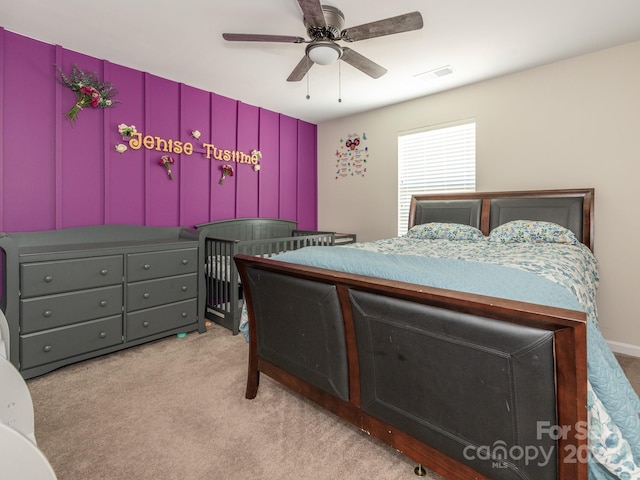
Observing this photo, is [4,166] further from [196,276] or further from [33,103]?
[196,276]

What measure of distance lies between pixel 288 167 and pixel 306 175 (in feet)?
1.18

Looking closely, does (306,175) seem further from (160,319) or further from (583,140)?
(583,140)

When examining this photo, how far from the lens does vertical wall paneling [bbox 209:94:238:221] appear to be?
3711 millimetres

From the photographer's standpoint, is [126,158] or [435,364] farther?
[126,158]

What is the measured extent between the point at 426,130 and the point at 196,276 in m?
2.95

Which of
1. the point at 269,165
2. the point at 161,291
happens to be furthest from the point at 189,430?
the point at 269,165

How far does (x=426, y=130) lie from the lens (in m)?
3.80

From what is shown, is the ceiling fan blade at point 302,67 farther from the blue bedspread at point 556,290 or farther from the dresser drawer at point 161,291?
the dresser drawer at point 161,291

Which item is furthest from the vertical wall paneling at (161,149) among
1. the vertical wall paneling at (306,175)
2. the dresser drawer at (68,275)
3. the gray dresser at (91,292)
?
the vertical wall paneling at (306,175)

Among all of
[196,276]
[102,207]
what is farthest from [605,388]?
[102,207]

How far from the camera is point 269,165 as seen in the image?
14.3 ft

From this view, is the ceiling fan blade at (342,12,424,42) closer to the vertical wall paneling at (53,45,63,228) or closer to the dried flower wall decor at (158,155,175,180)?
the dried flower wall decor at (158,155,175,180)

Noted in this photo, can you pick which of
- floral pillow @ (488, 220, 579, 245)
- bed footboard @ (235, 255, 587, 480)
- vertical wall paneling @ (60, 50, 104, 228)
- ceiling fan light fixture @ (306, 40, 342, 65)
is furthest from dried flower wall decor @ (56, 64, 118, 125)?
floral pillow @ (488, 220, 579, 245)

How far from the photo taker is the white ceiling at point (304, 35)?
2.14 meters
